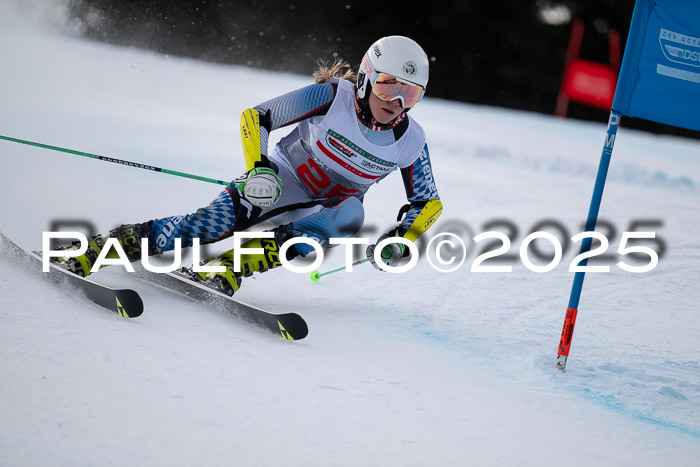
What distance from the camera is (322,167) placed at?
3.45 meters

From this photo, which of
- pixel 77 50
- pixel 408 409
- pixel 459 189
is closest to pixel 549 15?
pixel 77 50

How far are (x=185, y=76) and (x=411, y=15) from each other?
31.6 ft

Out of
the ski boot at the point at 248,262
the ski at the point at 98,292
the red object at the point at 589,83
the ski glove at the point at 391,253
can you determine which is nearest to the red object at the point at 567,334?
the ski glove at the point at 391,253

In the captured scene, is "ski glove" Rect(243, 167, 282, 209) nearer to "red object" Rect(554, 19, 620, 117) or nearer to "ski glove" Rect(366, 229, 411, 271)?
"ski glove" Rect(366, 229, 411, 271)

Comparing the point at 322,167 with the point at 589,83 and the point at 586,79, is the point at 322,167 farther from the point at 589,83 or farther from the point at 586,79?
the point at 586,79

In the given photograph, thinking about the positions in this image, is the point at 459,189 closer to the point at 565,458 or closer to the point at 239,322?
the point at 239,322

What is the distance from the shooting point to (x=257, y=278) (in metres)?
3.95

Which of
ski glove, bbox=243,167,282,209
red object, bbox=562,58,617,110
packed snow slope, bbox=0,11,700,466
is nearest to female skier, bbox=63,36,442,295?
ski glove, bbox=243,167,282,209

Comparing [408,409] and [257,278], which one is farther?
[257,278]

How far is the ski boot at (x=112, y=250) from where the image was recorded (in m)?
3.12

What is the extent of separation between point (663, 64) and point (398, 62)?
1.07 meters

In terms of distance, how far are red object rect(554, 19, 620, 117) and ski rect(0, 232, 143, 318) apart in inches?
530

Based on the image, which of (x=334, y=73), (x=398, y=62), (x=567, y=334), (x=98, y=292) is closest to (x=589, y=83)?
(x=334, y=73)

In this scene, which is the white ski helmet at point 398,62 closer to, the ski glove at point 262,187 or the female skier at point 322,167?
the female skier at point 322,167
